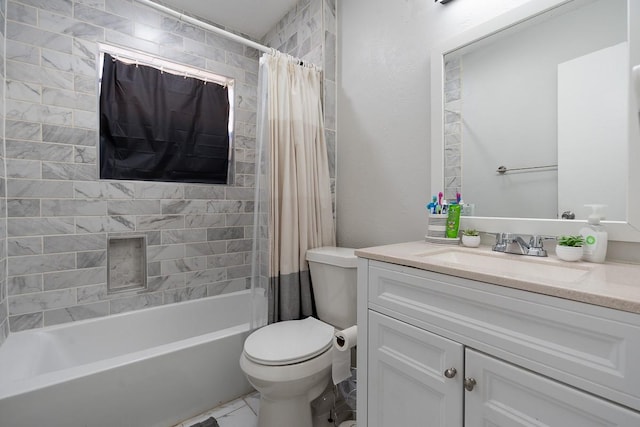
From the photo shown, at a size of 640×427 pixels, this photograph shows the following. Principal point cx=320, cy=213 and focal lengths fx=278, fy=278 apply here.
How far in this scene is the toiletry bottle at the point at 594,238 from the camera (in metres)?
0.87

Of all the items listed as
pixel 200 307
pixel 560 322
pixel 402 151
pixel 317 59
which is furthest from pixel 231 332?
pixel 317 59

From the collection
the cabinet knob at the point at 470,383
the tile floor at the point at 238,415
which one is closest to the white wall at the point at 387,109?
the cabinet knob at the point at 470,383

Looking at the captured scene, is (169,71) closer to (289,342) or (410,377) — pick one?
(289,342)

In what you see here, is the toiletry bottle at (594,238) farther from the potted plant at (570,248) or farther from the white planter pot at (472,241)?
the white planter pot at (472,241)

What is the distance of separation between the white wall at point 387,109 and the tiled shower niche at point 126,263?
1.44m

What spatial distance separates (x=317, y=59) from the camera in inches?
75.0

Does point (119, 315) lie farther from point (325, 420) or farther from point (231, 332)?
point (325, 420)

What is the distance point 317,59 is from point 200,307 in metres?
2.02

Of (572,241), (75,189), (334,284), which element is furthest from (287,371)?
(75,189)

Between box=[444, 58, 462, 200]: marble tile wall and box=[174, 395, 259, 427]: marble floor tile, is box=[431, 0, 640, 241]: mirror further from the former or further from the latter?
box=[174, 395, 259, 427]: marble floor tile

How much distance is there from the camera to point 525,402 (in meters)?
0.63

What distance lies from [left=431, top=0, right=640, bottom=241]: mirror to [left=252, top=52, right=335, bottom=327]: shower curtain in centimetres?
74

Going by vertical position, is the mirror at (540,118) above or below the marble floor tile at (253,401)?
above

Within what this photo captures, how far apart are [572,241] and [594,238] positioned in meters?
0.05
